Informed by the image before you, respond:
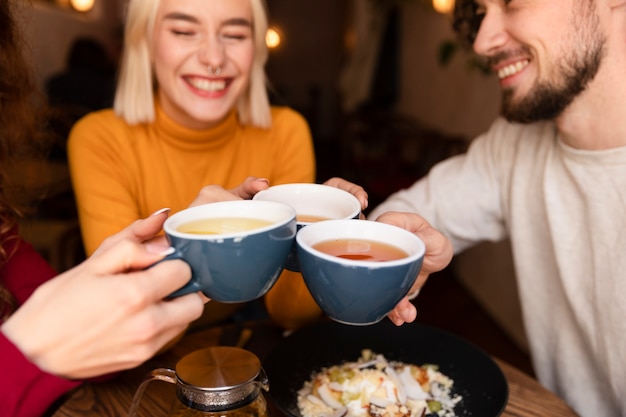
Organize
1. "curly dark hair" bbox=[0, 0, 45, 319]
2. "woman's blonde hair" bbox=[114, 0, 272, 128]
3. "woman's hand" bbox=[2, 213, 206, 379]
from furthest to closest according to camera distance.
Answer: "woman's blonde hair" bbox=[114, 0, 272, 128], "curly dark hair" bbox=[0, 0, 45, 319], "woman's hand" bbox=[2, 213, 206, 379]

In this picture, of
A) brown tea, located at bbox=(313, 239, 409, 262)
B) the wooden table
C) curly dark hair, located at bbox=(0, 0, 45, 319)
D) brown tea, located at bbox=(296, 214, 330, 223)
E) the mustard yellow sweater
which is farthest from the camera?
the mustard yellow sweater

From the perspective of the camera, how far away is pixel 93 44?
15.7 feet

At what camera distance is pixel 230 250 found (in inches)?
24.8

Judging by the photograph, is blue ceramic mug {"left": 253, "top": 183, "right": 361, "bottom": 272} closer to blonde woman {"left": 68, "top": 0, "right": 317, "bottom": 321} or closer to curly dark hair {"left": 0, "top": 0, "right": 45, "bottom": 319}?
blonde woman {"left": 68, "top": 0, "right": 317, "bottom": 321}

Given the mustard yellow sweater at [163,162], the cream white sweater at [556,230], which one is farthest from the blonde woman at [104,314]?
the cream white sweater at [556,230]

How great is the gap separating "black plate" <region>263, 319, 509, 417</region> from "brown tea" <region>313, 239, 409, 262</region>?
338 millimetres

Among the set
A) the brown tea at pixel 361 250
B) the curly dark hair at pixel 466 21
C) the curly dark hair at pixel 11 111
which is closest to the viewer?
the brown tea at pixel 361 250

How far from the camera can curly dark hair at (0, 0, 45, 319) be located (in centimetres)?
117

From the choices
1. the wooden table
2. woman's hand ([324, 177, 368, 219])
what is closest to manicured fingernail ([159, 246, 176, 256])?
woman's hand ([324, 177, 368, 219])

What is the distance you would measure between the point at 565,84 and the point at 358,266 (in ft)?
2.88

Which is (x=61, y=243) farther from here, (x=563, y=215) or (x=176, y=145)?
(x=563, y=215)

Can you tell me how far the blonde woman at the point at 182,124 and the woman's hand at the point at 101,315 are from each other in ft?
2.42

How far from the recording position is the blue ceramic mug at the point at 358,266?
63cm

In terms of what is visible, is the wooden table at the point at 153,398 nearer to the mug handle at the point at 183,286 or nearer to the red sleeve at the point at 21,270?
the red sleeve at the point at 21,270
